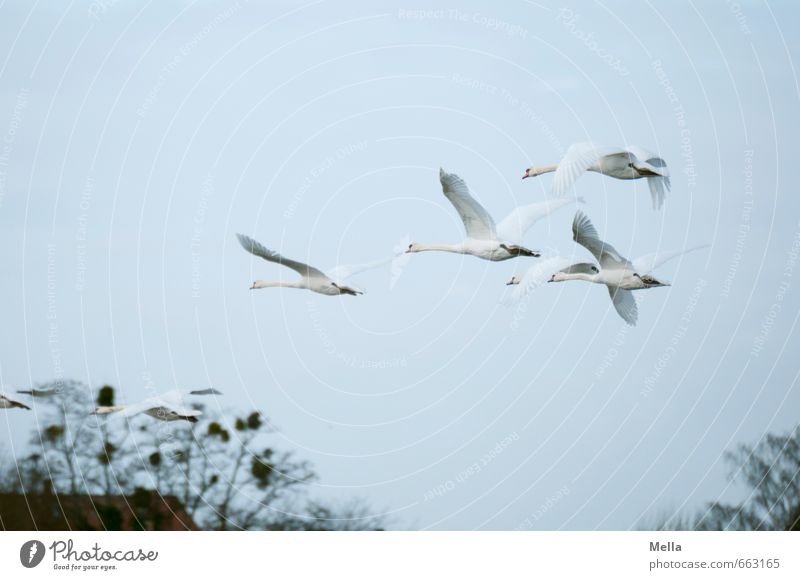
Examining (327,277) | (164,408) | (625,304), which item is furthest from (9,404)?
(625,304)

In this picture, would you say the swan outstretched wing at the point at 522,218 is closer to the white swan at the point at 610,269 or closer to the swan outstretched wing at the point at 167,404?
A: the white swan at the point at 610,269

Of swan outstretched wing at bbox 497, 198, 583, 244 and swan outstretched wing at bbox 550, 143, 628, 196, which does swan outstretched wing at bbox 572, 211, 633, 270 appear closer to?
swan outstretched wing at bbox 497, 198, 583, 244

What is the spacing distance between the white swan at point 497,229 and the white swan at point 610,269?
474 millimetres

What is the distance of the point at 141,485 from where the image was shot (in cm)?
2725

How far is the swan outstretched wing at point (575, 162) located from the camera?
22.0 metres

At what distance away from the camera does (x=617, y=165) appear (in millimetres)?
24172

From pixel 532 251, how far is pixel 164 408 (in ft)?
18.1

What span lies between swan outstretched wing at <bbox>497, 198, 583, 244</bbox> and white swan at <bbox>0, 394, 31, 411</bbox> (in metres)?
7.19

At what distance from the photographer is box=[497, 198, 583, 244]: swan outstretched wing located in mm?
23969

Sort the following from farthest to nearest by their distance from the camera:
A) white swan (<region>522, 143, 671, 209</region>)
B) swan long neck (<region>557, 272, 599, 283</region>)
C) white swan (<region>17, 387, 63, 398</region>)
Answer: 1. white swan (<region>17, 387, 63, 398</region>)
2. swan long neck (<region>557, 272, 599, 283</region>)
3. white swan (<region>522, 143, 671, 209</region>)

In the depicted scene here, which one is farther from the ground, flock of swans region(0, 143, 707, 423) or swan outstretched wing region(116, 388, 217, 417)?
flock of swans region(0, 143, 707, 423)
